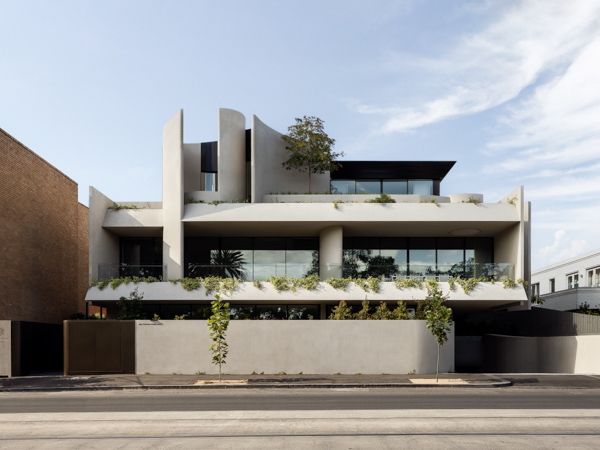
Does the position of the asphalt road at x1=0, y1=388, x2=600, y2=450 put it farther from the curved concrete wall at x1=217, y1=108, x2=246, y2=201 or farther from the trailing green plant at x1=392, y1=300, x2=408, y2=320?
the curved concrete wall at x1=217, y1=108, x2=246, y2=201

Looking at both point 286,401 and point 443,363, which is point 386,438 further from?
point 443,363

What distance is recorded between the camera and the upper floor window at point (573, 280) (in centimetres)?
4634

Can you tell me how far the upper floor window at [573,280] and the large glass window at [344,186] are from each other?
80.8 feet

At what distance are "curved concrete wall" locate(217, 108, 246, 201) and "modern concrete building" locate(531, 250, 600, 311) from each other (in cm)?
2547

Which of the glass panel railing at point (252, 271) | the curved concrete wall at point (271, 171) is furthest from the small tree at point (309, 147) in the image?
the glass panel railing at point (252, 271)

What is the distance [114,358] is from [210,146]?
45.3ft

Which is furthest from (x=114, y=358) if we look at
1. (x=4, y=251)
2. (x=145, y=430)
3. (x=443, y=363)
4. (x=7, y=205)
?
(x=443, y=363)

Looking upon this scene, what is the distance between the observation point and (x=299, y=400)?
16.1m

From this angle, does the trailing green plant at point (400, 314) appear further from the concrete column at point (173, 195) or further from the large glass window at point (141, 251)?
the large glass window at point (141, 251)

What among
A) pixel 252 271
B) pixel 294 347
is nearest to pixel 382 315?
pixel 294 347

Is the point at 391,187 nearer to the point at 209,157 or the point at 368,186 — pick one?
the point at 368,186

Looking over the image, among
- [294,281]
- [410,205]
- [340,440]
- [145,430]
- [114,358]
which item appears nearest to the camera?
[340,440]

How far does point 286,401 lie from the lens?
15867mm

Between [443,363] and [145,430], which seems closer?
[145,430]
